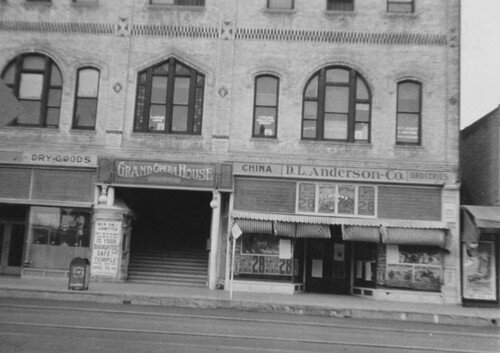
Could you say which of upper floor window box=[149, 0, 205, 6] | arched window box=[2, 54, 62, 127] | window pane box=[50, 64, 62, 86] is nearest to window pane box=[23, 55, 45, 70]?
arched window box=[2, 54, 62, 127]

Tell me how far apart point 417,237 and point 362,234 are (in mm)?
1790

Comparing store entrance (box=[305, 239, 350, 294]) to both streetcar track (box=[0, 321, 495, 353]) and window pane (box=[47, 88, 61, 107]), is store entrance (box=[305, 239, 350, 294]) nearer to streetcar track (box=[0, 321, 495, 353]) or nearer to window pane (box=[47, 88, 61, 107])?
window pane (box=[47, 88, 61, 107])

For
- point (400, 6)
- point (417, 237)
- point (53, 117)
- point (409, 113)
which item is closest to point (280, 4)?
point (400, 6)

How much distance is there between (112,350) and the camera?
350 inches

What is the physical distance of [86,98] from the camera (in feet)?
72.6

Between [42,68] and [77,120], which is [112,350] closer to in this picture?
[77,120]

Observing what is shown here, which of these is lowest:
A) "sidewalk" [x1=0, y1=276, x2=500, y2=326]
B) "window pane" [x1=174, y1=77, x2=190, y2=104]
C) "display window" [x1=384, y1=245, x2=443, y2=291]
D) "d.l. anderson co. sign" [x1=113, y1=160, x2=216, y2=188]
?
"sidewalk" [x1=0, y1=276, x2=500, y2=326]

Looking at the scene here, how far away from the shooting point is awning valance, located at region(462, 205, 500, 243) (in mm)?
19125

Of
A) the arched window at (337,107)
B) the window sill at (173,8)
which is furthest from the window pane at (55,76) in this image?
the arched window at (337,107)

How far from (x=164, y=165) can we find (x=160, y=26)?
5112 mm

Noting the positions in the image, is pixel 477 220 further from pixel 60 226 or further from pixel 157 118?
pixel 60 226

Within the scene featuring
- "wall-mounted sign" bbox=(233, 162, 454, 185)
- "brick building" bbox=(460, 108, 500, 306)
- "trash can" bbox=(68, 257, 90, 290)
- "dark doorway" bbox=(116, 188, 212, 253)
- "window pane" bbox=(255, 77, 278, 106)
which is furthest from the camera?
"dark doorway" bbox=(116, 188, 212, 253)

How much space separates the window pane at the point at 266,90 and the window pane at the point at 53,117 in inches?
287

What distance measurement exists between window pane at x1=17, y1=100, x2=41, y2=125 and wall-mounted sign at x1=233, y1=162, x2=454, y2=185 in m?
7.60
